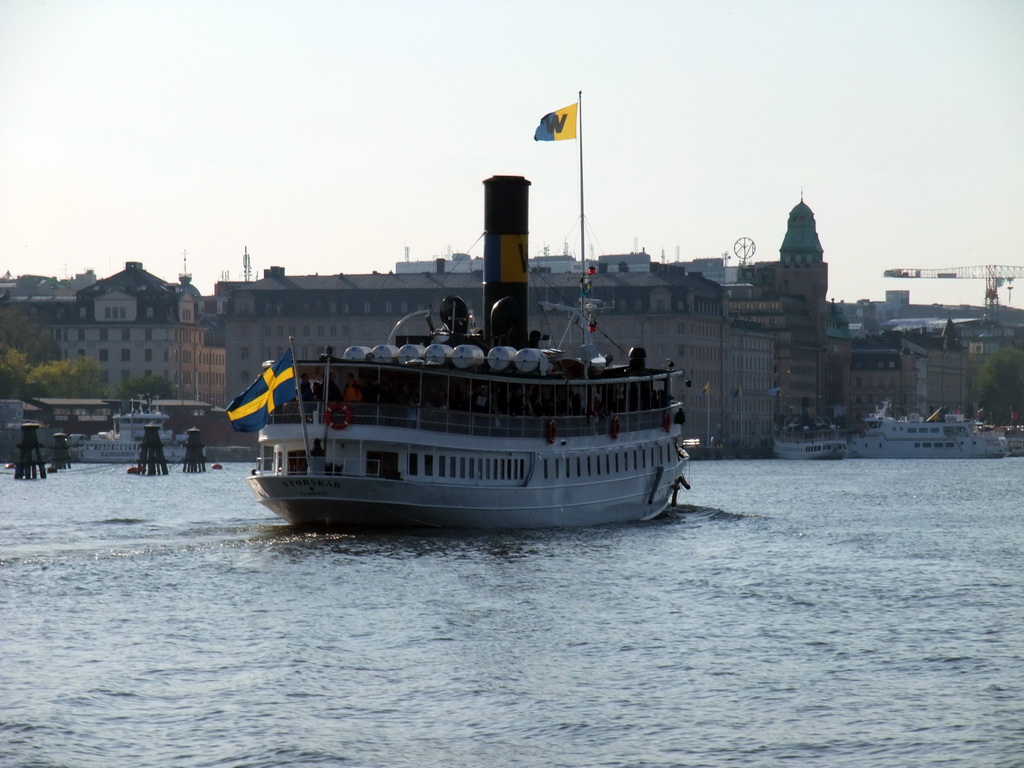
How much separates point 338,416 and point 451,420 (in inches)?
149

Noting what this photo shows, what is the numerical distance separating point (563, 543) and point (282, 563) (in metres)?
10.1

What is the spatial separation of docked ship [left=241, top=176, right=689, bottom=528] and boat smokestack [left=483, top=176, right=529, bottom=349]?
5 centimetres

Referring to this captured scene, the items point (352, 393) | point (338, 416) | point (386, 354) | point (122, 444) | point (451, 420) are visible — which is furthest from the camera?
point (122, 444)

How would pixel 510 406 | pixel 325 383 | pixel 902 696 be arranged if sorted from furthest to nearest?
pixel 510 406, pixel 325 383, pixel 902 696

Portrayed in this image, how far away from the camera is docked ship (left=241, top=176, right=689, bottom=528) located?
56.2 m

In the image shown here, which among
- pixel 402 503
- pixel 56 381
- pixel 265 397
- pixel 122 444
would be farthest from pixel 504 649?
pixel 56 381

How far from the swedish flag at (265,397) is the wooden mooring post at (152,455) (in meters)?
85.3

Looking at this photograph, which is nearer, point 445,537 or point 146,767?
point 146,767

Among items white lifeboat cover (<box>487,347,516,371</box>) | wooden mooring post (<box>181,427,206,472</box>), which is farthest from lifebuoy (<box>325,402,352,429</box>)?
wooden mooring post (<box>181,427,206,472</box>)

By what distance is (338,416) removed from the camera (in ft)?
184

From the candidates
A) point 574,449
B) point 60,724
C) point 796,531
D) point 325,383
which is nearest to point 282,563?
point 325,383

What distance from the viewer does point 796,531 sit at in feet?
230

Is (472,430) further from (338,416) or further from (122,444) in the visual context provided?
(122,444)

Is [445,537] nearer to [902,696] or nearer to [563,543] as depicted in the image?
[563,543]
